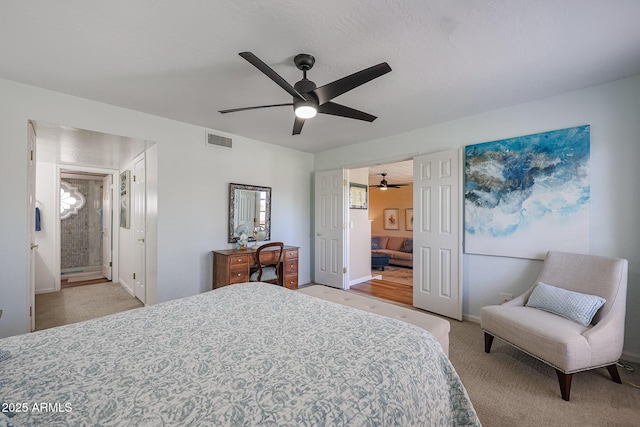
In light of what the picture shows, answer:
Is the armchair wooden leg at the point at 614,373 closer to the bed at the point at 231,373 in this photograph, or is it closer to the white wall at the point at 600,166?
the white wall at the point at 600,166

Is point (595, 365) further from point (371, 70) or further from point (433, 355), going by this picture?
point (371, 70)

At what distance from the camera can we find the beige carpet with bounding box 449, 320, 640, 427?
169 cm

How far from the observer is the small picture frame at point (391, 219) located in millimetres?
8391

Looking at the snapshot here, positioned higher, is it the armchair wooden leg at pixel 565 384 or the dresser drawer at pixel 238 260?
the dresser drawer at pixel 238 260

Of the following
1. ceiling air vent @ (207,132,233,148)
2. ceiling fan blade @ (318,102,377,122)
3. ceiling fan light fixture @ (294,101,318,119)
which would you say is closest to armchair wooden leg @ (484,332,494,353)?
ceiling fan blade @ (318,102,377,122)

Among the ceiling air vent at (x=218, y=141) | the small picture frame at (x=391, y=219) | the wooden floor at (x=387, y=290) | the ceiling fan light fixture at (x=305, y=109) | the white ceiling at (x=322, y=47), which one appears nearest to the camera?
the white ceiling at (x=322, y=47)

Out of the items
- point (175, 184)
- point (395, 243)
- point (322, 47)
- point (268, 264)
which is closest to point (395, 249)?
point (395, 243)

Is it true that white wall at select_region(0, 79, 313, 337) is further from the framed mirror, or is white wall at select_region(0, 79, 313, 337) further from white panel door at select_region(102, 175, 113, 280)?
white panel door at select_region(102, 175, 113, 280)

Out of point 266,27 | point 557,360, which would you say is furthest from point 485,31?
point 557,360

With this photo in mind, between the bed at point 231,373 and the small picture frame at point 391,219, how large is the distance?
23.6 feet

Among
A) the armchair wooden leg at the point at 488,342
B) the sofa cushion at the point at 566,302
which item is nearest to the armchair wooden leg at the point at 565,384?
the sofa cushion at the point at 566,302

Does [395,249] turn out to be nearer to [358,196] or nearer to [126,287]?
[358,196]

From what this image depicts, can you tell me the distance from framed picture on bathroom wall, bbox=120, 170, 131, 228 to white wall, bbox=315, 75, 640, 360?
199 inches

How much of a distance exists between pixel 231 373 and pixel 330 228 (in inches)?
150
